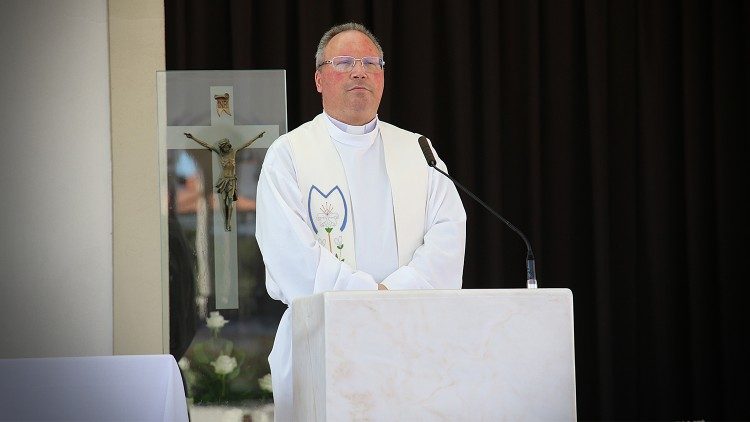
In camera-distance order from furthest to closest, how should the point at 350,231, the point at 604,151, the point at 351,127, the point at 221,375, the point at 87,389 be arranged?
the point at 604,151
the point at 221,375
the point at 351,127
the point at 350,231
the point at 87,389

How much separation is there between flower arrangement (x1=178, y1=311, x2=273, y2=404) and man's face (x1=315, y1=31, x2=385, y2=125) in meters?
1.10

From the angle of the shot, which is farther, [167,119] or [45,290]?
[167,119]

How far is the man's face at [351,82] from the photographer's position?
3385mm

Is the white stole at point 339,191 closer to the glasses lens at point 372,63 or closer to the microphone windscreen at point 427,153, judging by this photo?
the glasses lens at point 372,63

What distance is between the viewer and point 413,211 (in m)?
3.35

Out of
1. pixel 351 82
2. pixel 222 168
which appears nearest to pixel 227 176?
pixel 222 168

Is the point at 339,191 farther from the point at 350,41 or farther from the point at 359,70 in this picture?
the point at 350,41

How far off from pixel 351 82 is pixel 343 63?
0.24 feet

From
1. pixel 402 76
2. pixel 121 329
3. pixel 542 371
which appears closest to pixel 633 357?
pixel 402 76

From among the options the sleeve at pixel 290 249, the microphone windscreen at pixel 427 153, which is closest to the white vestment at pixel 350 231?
the sleeve at pixel 290 249

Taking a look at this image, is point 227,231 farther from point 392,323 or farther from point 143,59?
point 392,323

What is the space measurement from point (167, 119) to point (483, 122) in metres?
Answer: 1.91

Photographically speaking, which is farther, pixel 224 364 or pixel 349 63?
pixel 224 364

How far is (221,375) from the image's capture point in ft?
12.8
